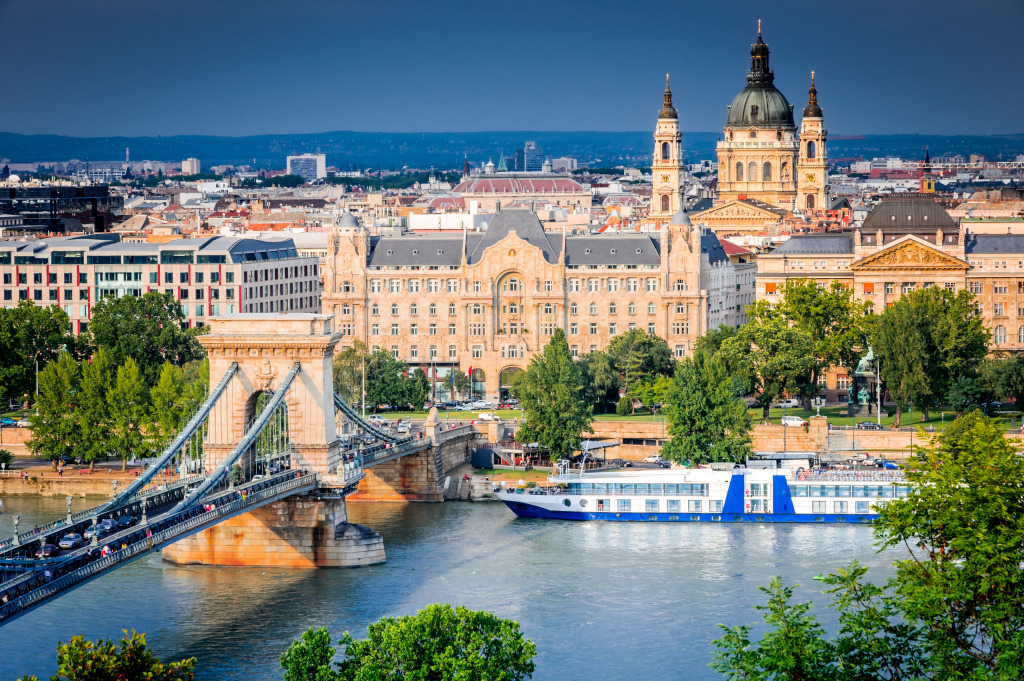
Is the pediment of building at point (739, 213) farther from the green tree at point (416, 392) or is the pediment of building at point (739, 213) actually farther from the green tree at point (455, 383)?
the green tree at point (416, 392)

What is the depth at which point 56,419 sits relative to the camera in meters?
90.1

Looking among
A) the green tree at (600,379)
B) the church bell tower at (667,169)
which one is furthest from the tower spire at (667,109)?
the green tree at (600,379)

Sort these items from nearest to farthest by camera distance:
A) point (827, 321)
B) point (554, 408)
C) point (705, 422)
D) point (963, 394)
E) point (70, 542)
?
point (70, 542) → point (705, 422) → point (554, 408) → point (963, 394) → point (827, 321)

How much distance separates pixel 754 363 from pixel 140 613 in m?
45.0

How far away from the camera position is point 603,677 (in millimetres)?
54906

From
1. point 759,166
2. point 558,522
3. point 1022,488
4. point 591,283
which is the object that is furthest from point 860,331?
point 759,166

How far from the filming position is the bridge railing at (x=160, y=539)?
50.1 meters

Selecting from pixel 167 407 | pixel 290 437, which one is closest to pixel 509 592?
pixel 290 437

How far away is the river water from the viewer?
57.3 meters

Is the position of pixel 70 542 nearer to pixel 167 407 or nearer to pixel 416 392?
pixel 167 407

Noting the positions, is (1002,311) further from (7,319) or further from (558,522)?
(7,319)

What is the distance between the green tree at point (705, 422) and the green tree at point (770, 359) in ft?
36.9

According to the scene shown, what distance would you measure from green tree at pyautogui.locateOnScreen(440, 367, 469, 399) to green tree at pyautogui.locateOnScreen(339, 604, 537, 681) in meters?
64.1

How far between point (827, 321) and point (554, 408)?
23715mm
